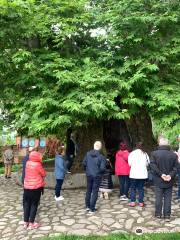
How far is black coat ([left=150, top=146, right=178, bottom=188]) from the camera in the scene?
8.81 metres

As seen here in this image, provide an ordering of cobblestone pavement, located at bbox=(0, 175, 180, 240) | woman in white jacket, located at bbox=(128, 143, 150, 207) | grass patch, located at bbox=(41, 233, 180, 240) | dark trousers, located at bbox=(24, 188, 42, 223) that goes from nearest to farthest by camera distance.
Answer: grass patch, located at bbox=(41, 233, 180, 240), cobblestone pavement, located at bbox=(0, 175, 180, 240), dark trousers, located at bbox=(24, 188, 42, 223), woman in white jacket, located at bbox=(128, 143, 150, 207)

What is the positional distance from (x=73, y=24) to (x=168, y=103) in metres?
3.89

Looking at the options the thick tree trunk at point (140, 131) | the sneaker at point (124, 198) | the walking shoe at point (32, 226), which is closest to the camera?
the walking shoe at point (32, 226)

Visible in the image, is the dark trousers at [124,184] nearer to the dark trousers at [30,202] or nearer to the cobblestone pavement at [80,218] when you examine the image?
the cobblestone pavement at [80,218]

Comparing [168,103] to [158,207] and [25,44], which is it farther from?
[25,44]

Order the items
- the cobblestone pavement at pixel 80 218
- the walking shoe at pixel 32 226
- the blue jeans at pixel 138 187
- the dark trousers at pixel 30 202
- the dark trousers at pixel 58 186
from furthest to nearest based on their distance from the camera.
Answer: the dark trousers at pixel 58 186 < the blue jeans at pixel 138 187 < the walking shoe at pixel 32 226 < the dark trousers at pixel 30 202 < the cobblestone pavement at pixel 80 218

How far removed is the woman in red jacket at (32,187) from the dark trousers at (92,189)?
1454 millimetres

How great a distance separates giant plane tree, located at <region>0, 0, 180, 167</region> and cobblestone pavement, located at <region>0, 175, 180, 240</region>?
223 cm

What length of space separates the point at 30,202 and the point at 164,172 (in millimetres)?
3290

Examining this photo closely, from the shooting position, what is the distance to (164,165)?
8.81 meters

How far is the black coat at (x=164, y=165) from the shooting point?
28.9 feet

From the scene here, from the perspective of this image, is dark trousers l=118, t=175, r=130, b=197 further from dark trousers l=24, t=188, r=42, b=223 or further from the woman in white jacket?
dark trousers l=24, t=188, r=42, b=223

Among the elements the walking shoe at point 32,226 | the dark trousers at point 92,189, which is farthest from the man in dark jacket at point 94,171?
the walking shoe at point 32,226

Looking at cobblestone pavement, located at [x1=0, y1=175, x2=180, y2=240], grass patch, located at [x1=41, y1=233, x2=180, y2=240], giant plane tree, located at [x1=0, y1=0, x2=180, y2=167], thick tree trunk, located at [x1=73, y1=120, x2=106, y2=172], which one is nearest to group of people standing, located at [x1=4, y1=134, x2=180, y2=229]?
cobblestone pavement, located at [x1=0, y1=175, x2=180, y2=240]
